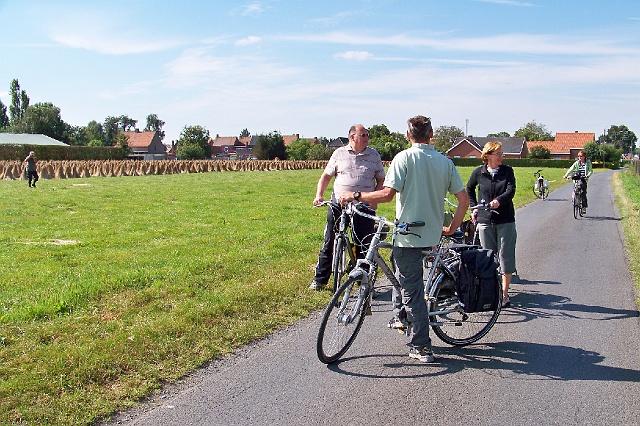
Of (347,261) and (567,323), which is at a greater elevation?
(347,261)

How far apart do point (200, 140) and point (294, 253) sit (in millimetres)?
101048

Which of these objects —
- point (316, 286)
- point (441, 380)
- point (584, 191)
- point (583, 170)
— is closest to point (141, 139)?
point (583, 170)

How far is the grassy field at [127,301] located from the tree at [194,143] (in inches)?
3500

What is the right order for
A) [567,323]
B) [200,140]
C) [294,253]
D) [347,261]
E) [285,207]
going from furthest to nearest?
1. [200,140]
2. [285,207]
3. [294,253]
4. [347,261]
5. [567,323]

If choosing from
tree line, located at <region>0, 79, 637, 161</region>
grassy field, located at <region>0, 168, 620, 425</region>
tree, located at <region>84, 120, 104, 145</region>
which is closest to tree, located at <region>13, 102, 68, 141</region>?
tree line, located at <region>0, 79, 637, 161</region>

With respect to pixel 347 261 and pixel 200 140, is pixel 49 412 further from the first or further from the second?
pixel 200 140

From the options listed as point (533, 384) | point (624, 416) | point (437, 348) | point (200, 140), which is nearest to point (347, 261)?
point (437, 348)

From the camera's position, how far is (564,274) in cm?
877

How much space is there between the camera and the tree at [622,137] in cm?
16712

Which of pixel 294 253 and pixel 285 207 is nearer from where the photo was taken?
pixel 294 253

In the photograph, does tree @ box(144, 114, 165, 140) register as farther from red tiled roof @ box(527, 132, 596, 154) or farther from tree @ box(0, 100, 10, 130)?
red tiled roof @ box(527, 132, 596, 154)

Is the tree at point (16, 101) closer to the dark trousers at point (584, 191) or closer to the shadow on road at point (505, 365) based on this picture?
the dark trousers at point (584, 191)

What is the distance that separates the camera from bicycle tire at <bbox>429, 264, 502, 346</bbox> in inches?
212

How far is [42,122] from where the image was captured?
107 m
